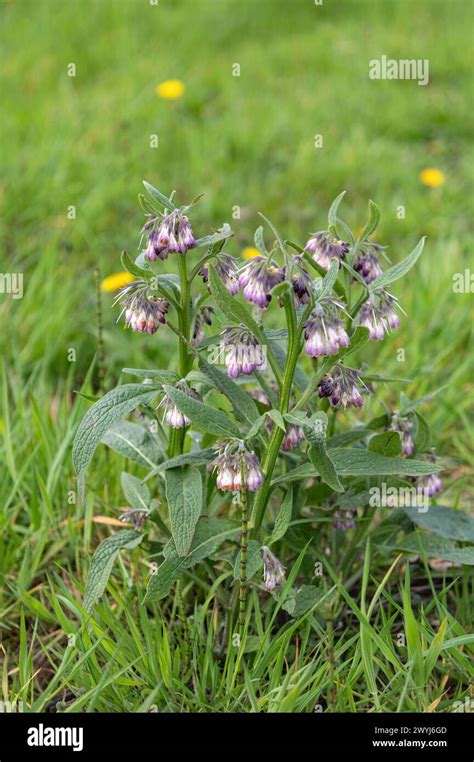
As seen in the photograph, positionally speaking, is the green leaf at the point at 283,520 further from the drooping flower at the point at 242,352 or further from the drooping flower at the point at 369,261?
the drooping flower at the point at 369,261

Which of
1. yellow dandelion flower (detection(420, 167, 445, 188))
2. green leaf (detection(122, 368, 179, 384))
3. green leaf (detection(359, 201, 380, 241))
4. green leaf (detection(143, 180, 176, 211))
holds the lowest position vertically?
green leaf (detection(122, 368, 179, 384))

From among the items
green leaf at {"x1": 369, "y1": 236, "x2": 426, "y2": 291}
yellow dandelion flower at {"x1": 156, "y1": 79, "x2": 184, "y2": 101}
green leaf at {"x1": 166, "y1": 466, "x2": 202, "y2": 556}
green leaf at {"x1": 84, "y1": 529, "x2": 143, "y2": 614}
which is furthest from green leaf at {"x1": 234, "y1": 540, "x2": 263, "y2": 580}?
yellow dandelion flower at {"x1": 156, "y1": 79, "x2": 184, "y2": 101}

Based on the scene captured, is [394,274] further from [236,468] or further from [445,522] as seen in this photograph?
[445,522]

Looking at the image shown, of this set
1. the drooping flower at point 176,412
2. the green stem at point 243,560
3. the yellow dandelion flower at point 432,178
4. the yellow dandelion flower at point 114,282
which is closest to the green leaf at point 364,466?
the green stem at point 243,560

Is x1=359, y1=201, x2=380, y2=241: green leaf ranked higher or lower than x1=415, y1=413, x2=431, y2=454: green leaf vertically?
higher

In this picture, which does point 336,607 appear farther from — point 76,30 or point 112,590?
point 76,30

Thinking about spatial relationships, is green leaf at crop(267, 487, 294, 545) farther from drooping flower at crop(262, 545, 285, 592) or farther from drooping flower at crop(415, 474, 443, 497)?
drooping flower at crop(415, 474, 443, 497)
